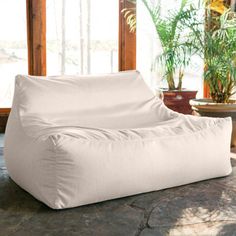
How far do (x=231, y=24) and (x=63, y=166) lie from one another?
2385mm

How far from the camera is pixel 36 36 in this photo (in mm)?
4441

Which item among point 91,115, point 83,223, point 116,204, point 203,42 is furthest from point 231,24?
point 83,223

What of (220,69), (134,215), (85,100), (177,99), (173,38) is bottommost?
(134,215)

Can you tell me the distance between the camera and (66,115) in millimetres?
2795

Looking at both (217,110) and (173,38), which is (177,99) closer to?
(173,38)

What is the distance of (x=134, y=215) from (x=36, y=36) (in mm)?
2655

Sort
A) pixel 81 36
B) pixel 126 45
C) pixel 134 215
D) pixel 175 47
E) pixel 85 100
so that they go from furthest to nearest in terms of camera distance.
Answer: pixel 126 45 < pixel 81 36 < pixel 175 47 < pixel 85 100 < pixel 134 215

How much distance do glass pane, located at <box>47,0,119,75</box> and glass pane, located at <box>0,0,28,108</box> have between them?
0.25 m

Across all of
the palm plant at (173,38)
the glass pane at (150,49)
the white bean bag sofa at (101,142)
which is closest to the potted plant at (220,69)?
the palm plant at (173,38)

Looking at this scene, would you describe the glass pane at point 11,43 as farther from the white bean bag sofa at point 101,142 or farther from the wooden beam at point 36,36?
the white bean bag sofa at point 101,142

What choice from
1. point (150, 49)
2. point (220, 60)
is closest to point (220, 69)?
point (220, 60)

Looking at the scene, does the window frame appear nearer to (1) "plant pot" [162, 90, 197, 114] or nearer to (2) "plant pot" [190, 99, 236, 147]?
(1) "plant pot" [162, 90, 197, 114]

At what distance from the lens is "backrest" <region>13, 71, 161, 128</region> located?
2725mm

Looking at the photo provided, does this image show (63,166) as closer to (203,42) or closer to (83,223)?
(83,223)
